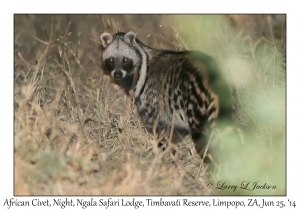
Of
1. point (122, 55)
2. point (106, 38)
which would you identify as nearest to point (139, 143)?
point (122, 55)

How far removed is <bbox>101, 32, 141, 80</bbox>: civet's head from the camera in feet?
24.2

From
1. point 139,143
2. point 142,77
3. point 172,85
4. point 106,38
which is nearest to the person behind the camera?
point 172,85

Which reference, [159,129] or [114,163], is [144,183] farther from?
[159,129]

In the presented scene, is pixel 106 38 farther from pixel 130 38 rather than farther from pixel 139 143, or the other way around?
pixel 139 143

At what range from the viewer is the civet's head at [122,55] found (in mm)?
7363

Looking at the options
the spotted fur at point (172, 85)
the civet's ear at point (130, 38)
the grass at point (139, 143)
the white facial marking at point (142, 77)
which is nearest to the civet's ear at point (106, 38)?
the spotted fur at point (172, 85)

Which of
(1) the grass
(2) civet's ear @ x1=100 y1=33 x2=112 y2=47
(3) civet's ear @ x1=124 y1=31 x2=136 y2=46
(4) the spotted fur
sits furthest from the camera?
(2) civet's ear @ x1=100 y1=33 x2=112 y2=47

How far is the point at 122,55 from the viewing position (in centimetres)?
738

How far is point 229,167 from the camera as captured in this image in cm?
576

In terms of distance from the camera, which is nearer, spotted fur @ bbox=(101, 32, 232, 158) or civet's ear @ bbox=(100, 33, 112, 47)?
spotted fur @ bbox=(101, 32, 232, 158)

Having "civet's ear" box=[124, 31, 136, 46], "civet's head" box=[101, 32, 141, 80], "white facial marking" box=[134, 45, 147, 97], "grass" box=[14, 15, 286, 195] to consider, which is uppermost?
"civet's ear" box=[124, 31, 136, 46]

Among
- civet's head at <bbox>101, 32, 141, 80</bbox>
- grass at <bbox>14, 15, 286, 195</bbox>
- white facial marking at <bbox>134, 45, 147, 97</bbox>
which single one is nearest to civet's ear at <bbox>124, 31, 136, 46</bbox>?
civet's head at <bbox>101, 32, 141, 80</bbox>

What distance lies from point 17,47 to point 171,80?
551cm

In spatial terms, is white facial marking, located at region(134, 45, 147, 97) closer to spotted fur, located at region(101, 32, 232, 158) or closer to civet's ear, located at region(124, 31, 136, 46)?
spotted fur, located at region(101, 32, 232, 158)
